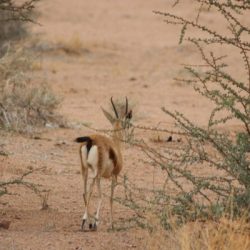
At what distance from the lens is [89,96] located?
58.0 feet

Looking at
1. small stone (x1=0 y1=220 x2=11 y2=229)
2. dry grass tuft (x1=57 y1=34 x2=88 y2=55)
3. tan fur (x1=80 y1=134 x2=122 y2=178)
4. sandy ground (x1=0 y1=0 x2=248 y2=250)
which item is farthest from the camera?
dry grass tuft (x1=57 y1=34 x2=88 y2=55)

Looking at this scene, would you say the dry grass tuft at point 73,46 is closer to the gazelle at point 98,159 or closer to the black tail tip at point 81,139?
the gazelle at point 98,159

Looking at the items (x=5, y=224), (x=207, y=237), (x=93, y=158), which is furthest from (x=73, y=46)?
(x=207, y=237)

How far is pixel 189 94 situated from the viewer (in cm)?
1831

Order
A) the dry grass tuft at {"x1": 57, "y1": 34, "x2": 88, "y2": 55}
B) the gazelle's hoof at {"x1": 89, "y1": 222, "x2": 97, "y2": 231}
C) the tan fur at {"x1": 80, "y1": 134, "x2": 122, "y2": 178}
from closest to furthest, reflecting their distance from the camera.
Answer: the gazelle's hoof at {"x1": 89, "y1": 222, "x2": 97, "y2": 231} → the tan fur at {"x1": 80, "y1": 134, "x2": 122, "y2": 178} → the dry grass tuft at {"x1": 57, "y1": 34, "x2": 88, "y2": 55}

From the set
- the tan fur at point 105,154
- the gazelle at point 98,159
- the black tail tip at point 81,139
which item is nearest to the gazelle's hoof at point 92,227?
the gazelle at point 98,159

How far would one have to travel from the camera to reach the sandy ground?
7.76 metres

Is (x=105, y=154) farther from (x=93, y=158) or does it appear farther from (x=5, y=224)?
(x=5, y=224)

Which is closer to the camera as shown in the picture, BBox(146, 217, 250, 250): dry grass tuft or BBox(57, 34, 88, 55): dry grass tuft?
BBox(146, 217, 250, 250): dry grass tuft

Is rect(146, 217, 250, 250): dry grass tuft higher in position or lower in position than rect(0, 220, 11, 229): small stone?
higher

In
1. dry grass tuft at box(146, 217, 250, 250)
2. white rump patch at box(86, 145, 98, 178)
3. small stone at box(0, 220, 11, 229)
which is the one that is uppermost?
white rump patch at box(86, 145, 98, 178)

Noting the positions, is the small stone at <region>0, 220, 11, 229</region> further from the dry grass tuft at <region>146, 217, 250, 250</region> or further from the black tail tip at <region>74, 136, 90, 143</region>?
the dry grass tuft at <region>146, 217, 250, 250</region>

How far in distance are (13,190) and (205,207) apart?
330 centimetres

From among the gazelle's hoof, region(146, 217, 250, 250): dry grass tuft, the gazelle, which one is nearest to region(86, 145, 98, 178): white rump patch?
the gazelle
